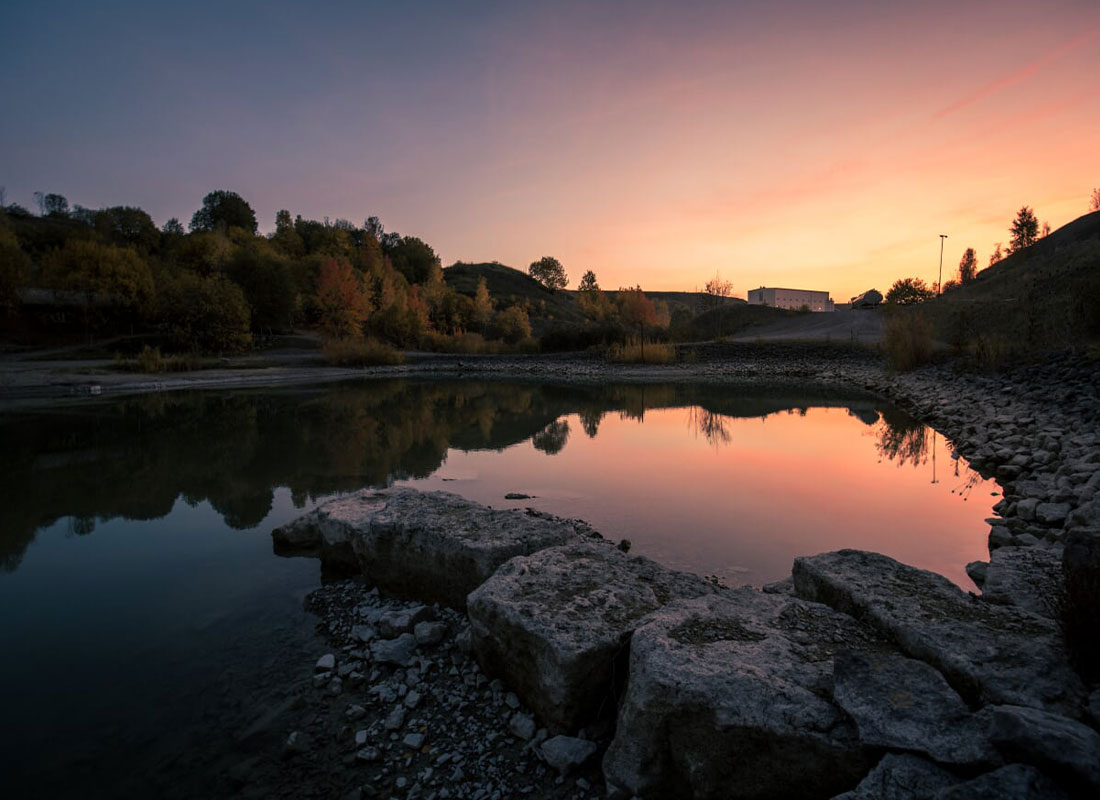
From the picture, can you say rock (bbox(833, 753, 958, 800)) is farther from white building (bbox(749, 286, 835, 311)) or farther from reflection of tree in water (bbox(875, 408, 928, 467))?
white building (bbox(749, 286, 835, 311))

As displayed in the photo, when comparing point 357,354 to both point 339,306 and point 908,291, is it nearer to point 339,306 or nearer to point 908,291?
point 339,306

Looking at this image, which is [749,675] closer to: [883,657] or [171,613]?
[883,657]

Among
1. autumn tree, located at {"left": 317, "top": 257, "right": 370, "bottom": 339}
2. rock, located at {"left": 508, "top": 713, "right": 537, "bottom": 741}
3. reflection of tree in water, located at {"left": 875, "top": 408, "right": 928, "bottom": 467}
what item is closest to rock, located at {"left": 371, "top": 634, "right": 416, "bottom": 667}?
rock, located at {"left": 508, "top": 713, "right": 537, "bottom": 741}

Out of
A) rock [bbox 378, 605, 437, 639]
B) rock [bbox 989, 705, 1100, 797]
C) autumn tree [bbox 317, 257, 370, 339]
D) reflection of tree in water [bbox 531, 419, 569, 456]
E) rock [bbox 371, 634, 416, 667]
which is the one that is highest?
autumn tree [bbox 317, 257, 370, 339]

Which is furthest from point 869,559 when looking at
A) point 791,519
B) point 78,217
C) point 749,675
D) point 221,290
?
point 78,217

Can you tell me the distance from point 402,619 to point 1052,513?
7.36 meters

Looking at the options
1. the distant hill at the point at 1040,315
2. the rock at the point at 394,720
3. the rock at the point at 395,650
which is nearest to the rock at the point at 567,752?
the rock at the point at 394,720

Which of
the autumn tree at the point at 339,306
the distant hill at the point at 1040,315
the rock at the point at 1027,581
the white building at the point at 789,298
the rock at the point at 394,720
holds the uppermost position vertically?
the white building at the point at 789,298

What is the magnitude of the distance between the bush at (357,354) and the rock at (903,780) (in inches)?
1599

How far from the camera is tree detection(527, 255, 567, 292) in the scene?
124375mm

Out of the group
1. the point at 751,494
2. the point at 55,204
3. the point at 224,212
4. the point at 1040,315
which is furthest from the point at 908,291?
the point at 55,204

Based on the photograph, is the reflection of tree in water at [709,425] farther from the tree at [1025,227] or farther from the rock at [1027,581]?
the tree at [1025,227]

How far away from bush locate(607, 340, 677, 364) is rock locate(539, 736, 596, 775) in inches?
1320

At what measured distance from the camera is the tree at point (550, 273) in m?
124
